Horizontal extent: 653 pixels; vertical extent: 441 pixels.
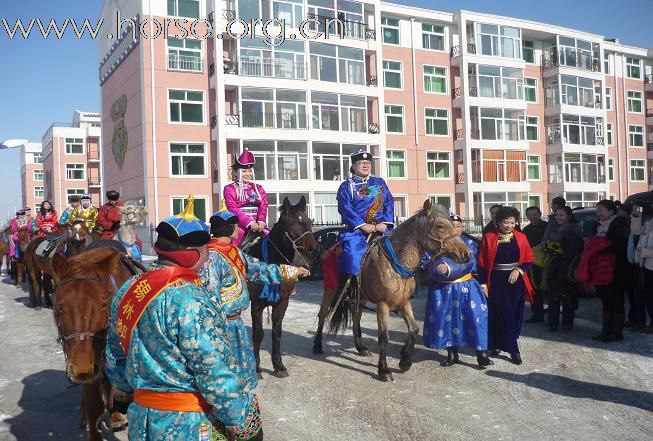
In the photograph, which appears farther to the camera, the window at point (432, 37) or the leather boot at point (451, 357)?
the window at point (432, 37)

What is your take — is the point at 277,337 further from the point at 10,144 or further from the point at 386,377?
the point at 10,144

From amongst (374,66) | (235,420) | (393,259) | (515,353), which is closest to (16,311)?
(393,259)

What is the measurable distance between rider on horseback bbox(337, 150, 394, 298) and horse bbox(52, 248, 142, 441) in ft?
11.1

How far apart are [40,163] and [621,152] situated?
7358 cm

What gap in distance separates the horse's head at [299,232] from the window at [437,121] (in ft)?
108

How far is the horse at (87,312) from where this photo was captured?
12.5ft

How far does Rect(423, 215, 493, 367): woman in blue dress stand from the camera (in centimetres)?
736

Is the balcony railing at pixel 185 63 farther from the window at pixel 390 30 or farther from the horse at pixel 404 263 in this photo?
the horse at pixel 404 263

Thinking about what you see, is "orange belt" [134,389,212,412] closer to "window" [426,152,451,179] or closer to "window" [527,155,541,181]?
"window" [426,152,451,179]

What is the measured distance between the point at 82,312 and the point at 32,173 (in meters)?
84.6

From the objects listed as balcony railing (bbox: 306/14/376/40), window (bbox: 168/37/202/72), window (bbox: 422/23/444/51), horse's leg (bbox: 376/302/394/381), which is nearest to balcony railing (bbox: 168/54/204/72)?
window (bbox: 168/37/202/72)

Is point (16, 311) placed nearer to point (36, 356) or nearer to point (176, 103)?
point (36, 356)

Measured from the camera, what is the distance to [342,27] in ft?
109

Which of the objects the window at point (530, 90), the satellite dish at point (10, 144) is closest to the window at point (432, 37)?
the window at point (530, 90)
